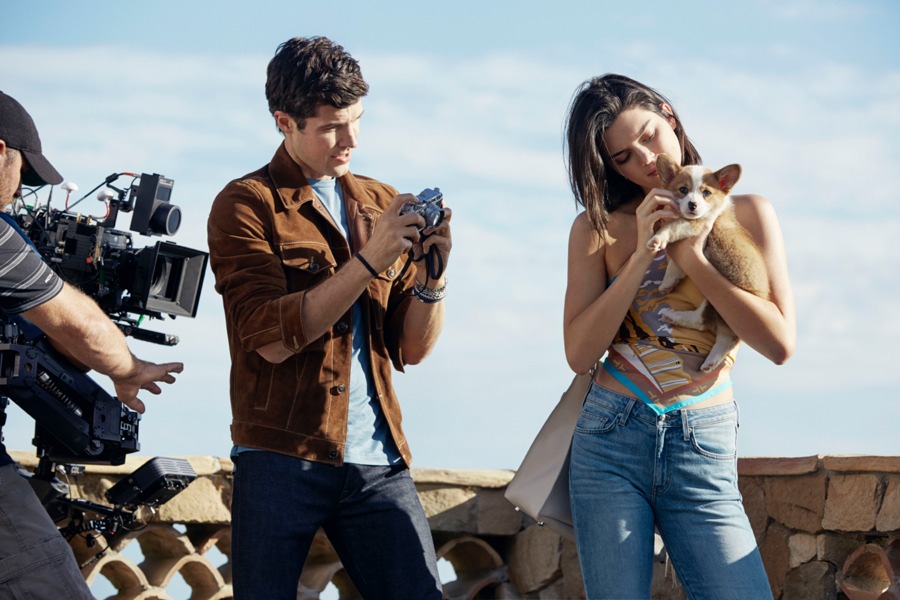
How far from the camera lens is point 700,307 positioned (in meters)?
2.72

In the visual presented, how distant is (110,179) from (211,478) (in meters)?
1.20

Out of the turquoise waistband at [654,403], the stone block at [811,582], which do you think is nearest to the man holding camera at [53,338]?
the turquoise waistband at [654,403]

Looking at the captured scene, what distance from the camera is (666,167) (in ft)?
9.14

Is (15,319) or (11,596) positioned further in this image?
(15,319)

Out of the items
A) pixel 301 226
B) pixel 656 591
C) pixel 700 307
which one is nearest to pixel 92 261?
pixel 301 226

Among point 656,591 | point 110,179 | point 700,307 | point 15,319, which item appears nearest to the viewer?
point 700,307

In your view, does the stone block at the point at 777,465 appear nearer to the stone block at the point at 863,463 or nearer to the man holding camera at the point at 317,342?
the stone block at the point at 863,463

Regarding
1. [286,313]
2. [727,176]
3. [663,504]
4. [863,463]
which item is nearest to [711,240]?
[727,176]

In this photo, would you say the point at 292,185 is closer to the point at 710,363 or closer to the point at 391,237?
the point at 391,237

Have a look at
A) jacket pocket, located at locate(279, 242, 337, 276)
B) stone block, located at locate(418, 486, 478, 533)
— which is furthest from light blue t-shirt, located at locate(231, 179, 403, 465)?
stone block, located at locate(418, 486, 478, 533)

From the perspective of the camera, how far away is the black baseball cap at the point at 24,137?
2775mm

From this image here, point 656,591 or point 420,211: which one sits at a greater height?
point 420,211

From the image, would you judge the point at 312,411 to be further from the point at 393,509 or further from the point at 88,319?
the point at 88,319

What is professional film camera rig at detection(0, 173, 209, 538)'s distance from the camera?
3.11 m
